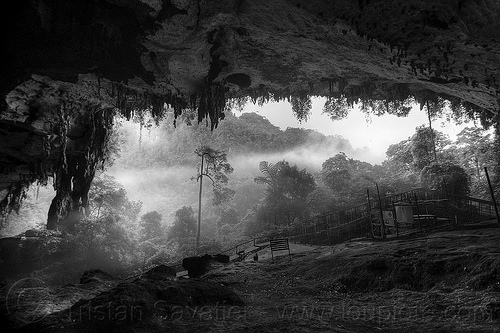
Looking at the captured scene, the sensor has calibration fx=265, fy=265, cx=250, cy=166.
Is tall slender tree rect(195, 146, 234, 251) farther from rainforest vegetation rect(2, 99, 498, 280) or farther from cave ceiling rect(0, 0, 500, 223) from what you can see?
cave ceiling rect(0, 0, 500, 223)

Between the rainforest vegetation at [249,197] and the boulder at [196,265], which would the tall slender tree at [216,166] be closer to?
the rainforest vegetation at [249,197]

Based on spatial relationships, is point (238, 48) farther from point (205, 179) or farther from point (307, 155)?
point (307, 155)

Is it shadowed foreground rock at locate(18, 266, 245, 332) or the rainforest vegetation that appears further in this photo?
the rainforest vegetation

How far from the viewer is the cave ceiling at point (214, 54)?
812 cm

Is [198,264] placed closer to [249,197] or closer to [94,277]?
[94,277]

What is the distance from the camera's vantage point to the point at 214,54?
11945 mm

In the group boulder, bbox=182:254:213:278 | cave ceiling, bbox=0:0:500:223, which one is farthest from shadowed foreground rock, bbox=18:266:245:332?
A: cave ceiling, bbox=0:0:500:223

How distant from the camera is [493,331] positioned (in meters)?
3.85

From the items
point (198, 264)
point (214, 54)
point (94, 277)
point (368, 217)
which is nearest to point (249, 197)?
point (368, 217)

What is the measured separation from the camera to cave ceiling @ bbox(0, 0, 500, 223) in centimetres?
812

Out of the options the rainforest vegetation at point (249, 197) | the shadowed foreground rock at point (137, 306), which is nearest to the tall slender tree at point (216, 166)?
the rainforest vegetation at point (249, 197)

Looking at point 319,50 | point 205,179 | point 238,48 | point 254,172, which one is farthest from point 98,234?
point 254,172

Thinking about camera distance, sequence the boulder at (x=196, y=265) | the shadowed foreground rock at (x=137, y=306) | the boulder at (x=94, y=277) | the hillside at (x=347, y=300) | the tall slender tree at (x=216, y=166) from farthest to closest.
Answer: the tall slender tree at (x=216, y=166)
the boulder at (x=196, y=265)
the boulder at (x=94, y=277)
the hillside at (x=347, y=300)
the shadowed foreground rock at (x=137, y=306)

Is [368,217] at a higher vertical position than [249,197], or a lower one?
lower
